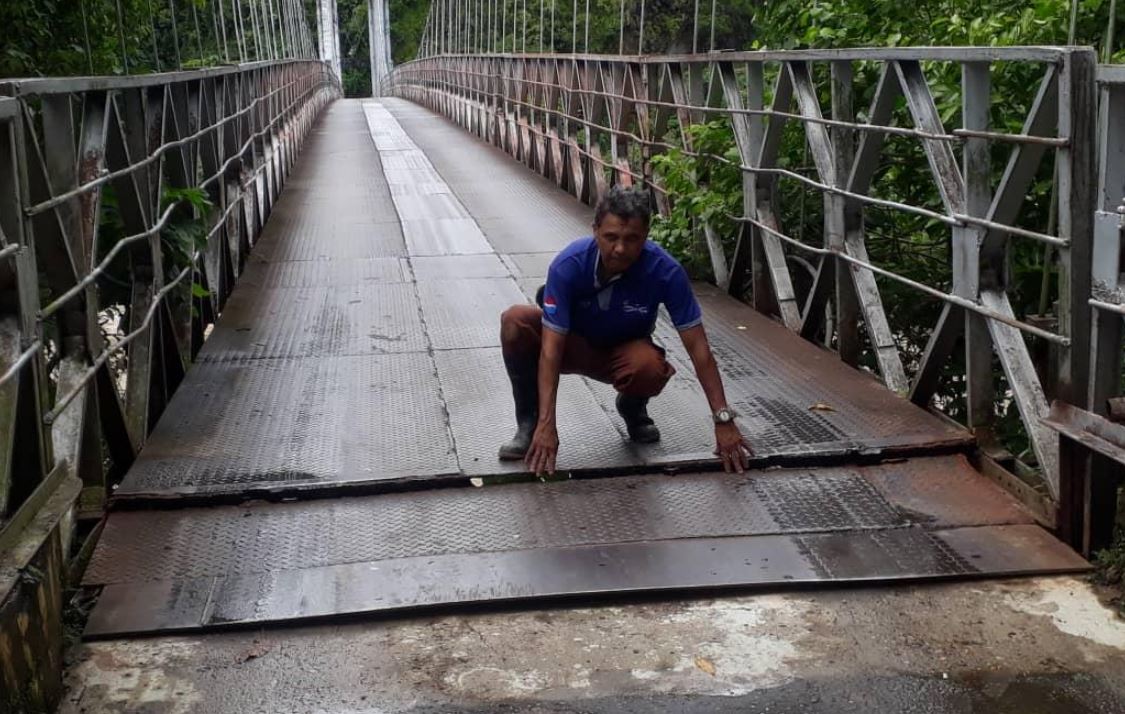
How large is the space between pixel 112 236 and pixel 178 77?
1.25 meters

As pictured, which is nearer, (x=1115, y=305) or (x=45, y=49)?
(x=1115, y=305)

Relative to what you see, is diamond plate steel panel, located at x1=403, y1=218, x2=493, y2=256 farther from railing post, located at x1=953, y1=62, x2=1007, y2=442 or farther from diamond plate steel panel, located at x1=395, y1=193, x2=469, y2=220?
railing post, located at x1=953, y1=62, x2=1007, y2=442

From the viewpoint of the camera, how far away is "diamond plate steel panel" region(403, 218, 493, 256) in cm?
878

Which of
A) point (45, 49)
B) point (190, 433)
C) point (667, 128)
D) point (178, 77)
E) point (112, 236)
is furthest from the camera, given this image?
point (667, 128)

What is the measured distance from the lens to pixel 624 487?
4148 millimetres

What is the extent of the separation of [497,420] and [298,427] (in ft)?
2.38

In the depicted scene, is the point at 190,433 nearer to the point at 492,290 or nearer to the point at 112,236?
the point at 112,236

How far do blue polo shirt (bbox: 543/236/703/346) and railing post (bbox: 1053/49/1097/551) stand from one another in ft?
3.59

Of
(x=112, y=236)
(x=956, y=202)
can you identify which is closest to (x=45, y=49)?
(x=112, y=236)

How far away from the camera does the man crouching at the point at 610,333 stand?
13.0 feet

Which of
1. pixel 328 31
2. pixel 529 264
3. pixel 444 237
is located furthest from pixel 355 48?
pixel 529 264

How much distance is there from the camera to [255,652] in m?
3.16

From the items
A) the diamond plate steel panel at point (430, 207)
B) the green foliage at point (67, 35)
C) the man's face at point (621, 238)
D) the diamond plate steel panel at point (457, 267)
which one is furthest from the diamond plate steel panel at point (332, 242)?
the man's face at point (621, 238)

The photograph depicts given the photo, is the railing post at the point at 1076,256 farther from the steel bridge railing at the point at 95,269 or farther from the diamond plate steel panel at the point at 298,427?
the steel bridge railing at the point at 95,269
